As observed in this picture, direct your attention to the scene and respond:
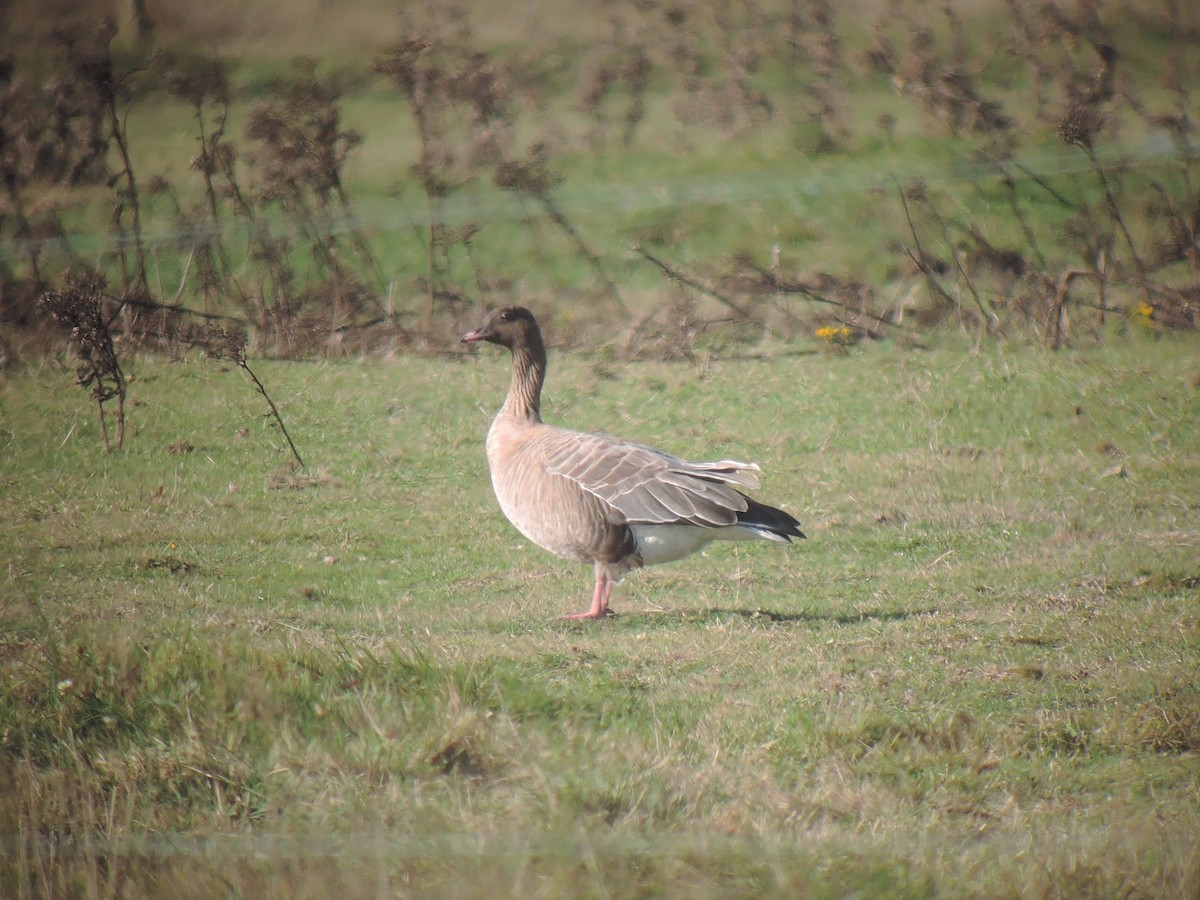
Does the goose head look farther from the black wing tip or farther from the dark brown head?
the black wing tip

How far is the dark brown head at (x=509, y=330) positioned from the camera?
6320 millimetres

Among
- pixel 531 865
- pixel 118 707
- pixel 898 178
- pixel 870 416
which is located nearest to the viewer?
pixel 531 865

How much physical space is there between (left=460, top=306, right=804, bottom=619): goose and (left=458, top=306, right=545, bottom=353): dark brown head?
86cm

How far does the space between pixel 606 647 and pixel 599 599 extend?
604 millimetres

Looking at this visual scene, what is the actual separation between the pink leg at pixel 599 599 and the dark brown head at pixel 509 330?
156 centimetres

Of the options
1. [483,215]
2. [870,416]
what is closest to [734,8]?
[483,215]

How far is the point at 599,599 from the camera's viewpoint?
514cm

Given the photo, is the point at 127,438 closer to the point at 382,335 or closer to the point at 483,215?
the point at 382,335

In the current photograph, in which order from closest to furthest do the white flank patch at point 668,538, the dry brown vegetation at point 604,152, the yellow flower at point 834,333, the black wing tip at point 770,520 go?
the black wing tip at point 770,520
the white flank patch at point 668,538
the dry brown vegetation at point 604,152
the yellow flower at point 834,333

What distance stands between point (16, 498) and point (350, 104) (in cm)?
366

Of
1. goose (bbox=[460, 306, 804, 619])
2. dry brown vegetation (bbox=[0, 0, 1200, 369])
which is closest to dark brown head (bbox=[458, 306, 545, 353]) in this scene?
goose (bbox=[460, 306, 804, 619])

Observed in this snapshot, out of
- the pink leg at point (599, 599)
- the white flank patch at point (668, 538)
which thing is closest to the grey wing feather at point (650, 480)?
the white flank patch at point (668, 538)

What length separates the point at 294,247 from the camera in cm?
737

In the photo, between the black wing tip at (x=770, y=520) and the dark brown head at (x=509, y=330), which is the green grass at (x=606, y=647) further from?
the dark brown head at (x=509, y=330)
